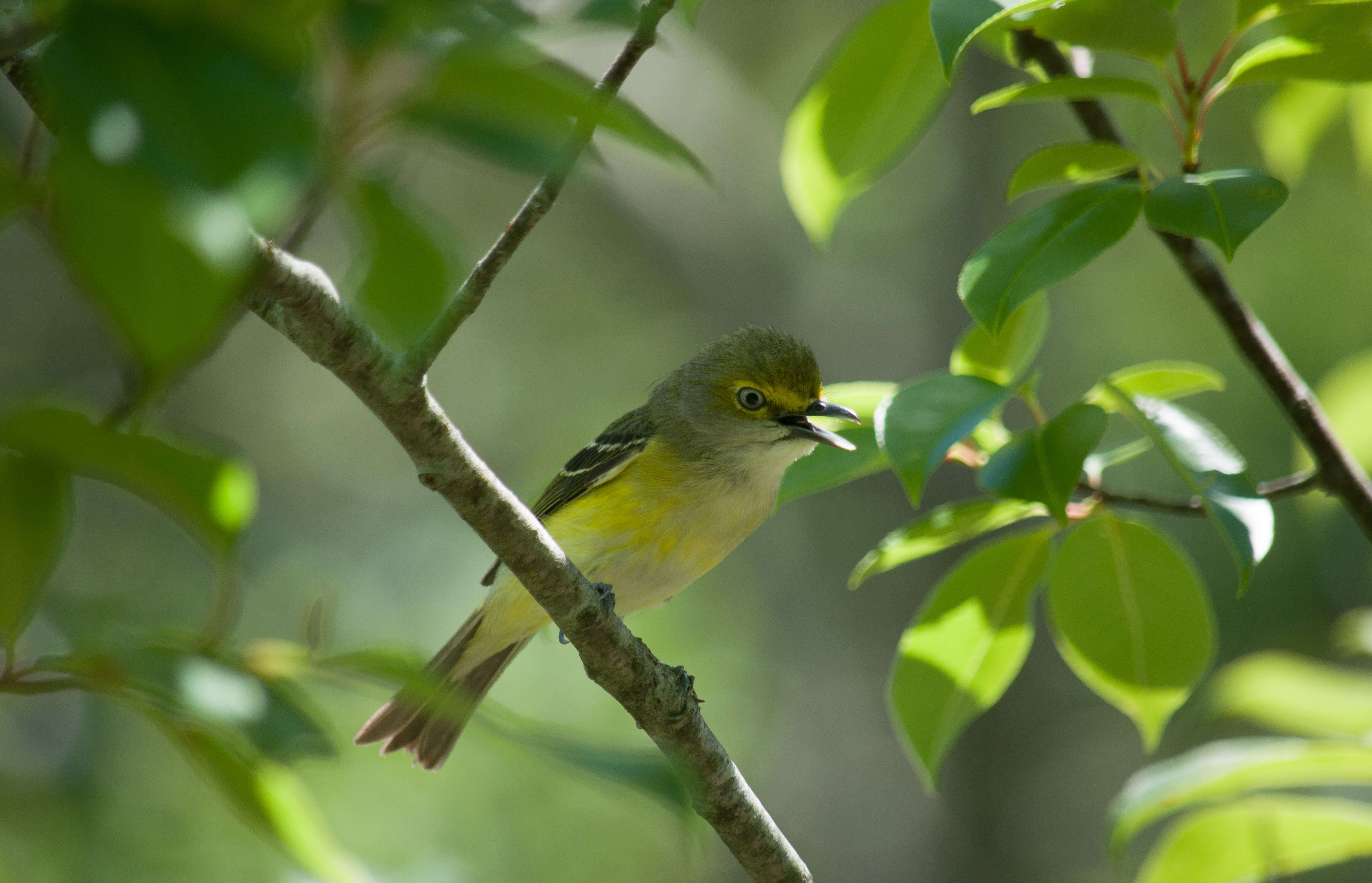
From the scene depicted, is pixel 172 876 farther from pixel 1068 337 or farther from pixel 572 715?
pixel 1068 337

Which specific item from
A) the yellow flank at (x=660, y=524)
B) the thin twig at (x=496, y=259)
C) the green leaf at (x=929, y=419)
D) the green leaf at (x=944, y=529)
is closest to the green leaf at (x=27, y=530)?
the thin twig at (x=496, y=259)

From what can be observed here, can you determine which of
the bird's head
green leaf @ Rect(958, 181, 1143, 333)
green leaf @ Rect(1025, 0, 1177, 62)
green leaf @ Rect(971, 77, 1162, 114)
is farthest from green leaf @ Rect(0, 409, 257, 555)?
the bird's head

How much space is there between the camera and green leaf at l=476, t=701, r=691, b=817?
170 centimetres

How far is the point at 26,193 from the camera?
98 centimetres

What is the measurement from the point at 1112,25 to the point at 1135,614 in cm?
137

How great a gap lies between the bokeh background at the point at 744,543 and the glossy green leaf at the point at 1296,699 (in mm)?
3861

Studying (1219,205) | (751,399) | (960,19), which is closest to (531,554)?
(960,19)

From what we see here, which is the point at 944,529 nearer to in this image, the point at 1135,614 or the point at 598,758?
→ the point at 1135,614

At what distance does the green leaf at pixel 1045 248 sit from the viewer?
6.86 feet

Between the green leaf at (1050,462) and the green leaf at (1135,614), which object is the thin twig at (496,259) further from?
the green leaf at (1135,614)

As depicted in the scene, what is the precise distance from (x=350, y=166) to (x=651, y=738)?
1979 millimetres

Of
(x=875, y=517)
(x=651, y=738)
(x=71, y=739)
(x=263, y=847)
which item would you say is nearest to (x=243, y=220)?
(x=651, y=738)

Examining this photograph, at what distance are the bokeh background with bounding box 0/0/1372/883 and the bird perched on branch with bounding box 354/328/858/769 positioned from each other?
1.64 m

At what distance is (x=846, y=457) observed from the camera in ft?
9.49
